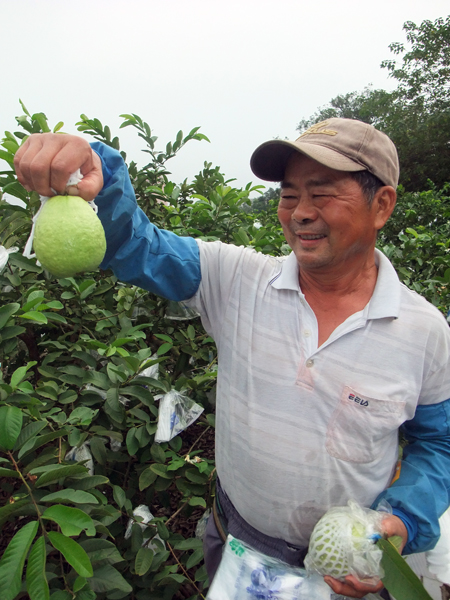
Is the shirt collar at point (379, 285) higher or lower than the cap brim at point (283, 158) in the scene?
lower

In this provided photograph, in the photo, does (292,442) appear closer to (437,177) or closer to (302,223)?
(302,223)

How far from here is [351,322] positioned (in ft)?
3.71

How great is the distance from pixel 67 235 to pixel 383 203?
2.69ft

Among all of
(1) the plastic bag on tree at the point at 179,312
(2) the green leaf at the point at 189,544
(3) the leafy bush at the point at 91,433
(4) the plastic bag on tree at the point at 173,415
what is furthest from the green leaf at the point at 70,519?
(1) the plastic bag on tree at the point at 179,312

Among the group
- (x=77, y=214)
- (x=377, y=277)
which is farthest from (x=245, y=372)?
(x=77, y=214)

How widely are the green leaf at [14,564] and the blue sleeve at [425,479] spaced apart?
2.87ft

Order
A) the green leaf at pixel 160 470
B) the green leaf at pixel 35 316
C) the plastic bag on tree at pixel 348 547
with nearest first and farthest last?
the plastic bag on tree at pixel 348 547
the green leaf at pixel 35 316
the green leaf at pixel 160 470

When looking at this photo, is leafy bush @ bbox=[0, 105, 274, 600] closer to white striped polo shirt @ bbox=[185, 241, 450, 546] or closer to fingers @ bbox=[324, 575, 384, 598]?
white striped polo shirt @ bbox=[185, 241, 450, 546]

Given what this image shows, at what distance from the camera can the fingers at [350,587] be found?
1.01m

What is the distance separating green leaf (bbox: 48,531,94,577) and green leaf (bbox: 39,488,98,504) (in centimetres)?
8

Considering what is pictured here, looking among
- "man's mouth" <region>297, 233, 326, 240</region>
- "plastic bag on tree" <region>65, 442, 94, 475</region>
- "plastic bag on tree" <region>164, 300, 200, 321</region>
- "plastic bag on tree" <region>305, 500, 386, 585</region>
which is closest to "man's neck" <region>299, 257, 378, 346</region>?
"man's mouth" <region>297, 233, 326, 240</region>

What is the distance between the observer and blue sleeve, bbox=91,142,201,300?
108 cm

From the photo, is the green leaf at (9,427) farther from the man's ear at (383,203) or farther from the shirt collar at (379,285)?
the man's ear at (383,203)

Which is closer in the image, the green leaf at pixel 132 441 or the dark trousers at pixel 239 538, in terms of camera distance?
the dark trousers at pixel 239 538
